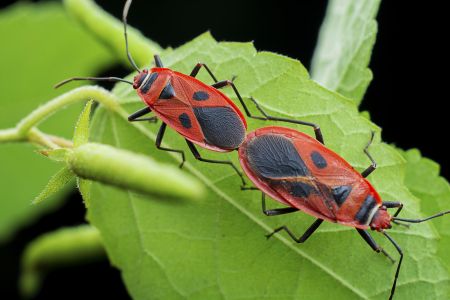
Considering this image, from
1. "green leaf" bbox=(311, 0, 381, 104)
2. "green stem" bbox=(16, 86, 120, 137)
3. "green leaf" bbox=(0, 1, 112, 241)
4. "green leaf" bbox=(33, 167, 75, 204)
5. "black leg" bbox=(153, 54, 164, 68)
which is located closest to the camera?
"green leaf" bbox=(33, 167, 75, 204)

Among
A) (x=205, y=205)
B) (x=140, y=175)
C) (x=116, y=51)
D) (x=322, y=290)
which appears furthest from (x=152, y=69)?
(x=140, y=175)

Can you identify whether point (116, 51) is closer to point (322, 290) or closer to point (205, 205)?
point (205, 205)

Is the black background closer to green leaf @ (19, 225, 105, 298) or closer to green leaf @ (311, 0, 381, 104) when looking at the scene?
green leaf @ (19, 225, 105, 298)

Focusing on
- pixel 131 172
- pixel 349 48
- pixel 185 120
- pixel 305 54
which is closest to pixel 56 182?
pixel 131 172

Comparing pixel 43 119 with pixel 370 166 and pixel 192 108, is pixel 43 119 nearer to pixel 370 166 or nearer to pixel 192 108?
pixel 192 108

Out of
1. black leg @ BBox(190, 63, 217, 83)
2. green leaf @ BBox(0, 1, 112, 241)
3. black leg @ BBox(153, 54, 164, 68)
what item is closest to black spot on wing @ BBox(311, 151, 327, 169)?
black leg @ BBox(190, 63, 217, 83)

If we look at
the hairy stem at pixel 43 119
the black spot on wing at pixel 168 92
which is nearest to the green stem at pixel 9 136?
the hairy stem at pixel 43 119
